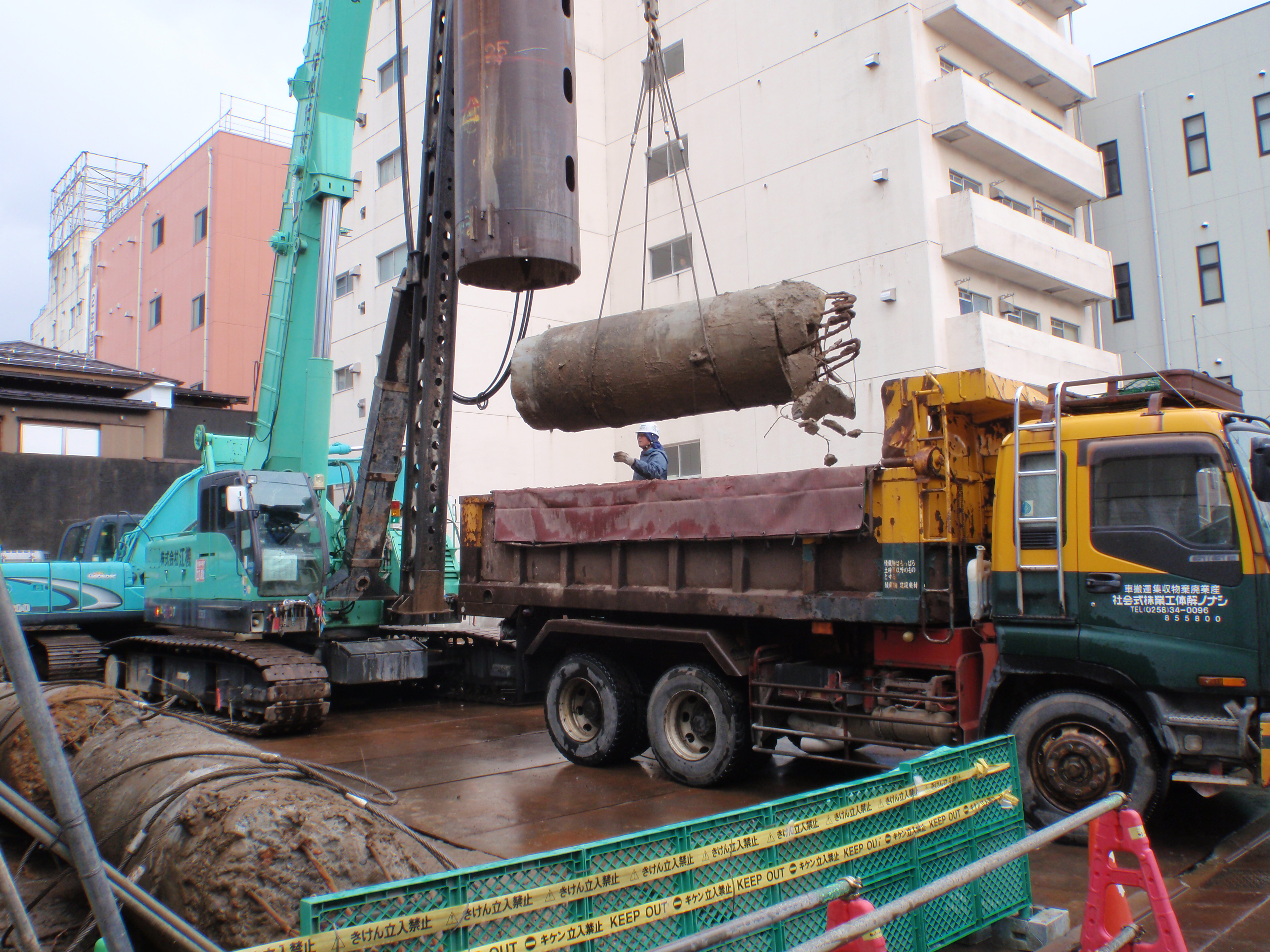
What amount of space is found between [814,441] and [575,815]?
13.1 m

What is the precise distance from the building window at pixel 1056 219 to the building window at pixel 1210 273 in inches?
117

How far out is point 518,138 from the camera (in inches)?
272

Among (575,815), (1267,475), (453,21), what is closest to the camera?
(1267,475)

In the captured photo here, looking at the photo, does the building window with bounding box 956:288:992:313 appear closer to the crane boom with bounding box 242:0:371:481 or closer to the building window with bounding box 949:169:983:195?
the building window with bounding box 949:169:983:195

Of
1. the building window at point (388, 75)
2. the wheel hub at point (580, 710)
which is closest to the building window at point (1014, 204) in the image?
the wheel hub at point (580, 710)

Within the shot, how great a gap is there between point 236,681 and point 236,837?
8.42m

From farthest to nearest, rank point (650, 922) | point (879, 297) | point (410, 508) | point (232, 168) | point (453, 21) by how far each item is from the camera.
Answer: point (232, 168) < point (879, 297) < point (410, 508) < point (453, 21) < point (650, 922)

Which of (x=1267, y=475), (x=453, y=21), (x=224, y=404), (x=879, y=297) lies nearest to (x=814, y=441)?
(x=879, y=297)

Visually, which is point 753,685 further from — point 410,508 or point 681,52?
point 681,52

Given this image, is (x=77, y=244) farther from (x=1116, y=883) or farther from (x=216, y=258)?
(x=1116, y=883)

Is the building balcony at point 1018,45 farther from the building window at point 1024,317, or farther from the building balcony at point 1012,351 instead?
the building balcony at point 1012,351

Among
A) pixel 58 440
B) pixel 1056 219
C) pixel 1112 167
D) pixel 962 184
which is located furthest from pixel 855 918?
pixel 1112 167

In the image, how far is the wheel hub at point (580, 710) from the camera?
9141 millimetres

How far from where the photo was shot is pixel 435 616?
10.5m
